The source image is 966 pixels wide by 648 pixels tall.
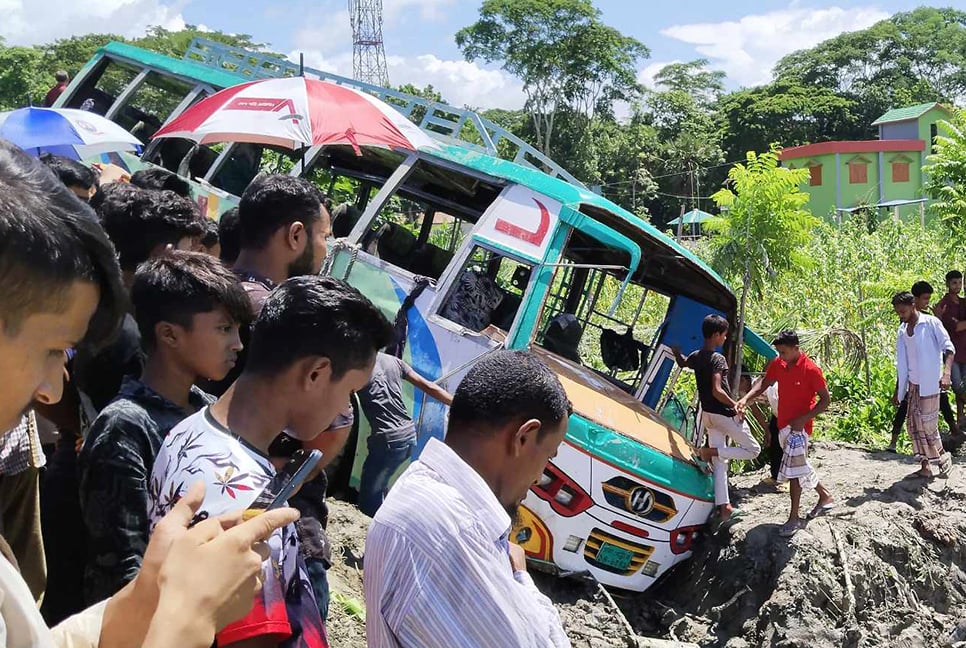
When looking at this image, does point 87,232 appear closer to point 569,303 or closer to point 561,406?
point 561,406

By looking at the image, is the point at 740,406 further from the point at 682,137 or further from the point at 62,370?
the point at 682,137

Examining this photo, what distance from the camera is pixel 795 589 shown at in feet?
22.7

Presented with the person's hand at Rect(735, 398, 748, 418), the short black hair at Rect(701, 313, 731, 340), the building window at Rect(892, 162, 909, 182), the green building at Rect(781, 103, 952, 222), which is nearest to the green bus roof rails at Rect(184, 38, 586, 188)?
the short black hair at Rect(701, 313, 731, 340)

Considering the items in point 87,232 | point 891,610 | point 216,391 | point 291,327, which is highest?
point 87,232

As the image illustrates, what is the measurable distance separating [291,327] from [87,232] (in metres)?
1.03

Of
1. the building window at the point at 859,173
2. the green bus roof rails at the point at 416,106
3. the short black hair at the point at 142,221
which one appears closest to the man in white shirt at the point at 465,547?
the short black hair at the point at 142,221

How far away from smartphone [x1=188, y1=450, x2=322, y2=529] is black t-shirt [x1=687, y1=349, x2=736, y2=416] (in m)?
5.52

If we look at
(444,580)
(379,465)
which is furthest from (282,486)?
(379,465)

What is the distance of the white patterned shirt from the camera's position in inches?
69.9

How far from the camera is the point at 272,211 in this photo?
3641 mm

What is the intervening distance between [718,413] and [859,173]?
119 feet

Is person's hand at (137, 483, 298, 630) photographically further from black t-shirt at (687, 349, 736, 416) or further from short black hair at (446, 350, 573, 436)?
black t-shirt at (687, 349, 736, 416)

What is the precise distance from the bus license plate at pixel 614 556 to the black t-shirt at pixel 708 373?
152 centimetres

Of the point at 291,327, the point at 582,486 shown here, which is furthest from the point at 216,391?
the point at 582,486
